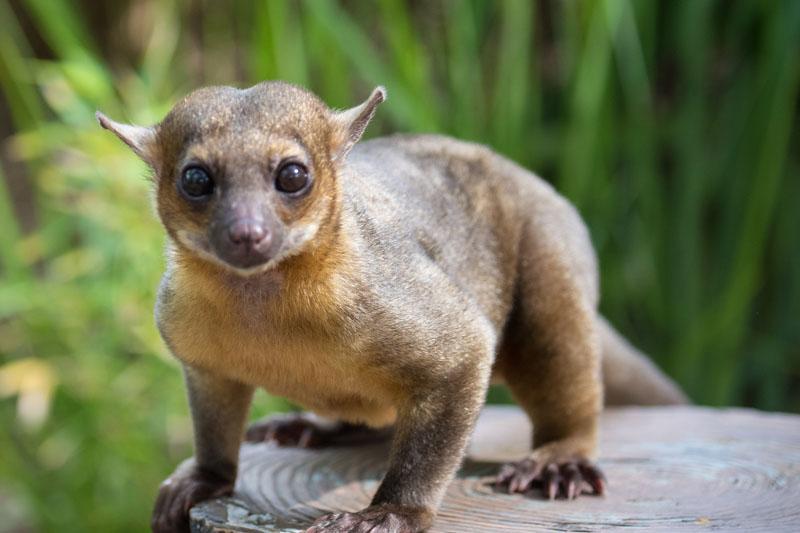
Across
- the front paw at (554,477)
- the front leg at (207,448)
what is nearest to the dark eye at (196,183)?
the front leg at (207,448)

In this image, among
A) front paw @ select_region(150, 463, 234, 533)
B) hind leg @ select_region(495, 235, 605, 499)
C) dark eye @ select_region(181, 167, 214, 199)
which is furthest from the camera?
hind leg @ select_region(495, 235, 605, 499)

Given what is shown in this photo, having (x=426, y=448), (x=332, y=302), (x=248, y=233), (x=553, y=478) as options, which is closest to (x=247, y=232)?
(x=248, y=233)

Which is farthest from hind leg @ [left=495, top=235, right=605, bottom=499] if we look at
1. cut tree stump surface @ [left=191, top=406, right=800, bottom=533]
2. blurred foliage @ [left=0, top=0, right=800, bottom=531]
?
blurred foliage @ [left=0, top=0, right=800, bottom=531]

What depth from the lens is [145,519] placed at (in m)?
5.09

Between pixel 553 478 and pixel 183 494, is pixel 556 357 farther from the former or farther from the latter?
pixel 183 494

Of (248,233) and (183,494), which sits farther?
(183,494)

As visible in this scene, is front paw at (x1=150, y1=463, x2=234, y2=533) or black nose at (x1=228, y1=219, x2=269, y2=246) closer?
black nose at (x1=228, y1=219, x2=269, y2=246)

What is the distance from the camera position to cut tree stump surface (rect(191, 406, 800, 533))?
2.62 meters

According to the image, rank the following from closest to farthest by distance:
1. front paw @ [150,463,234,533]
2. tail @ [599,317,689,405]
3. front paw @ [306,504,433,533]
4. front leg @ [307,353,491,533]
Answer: front paw @ [306,504,433,533] → front leg @ [307,353,491,533] → front paw @ [150,463,234,533] → tail @ [599,317,689,405]

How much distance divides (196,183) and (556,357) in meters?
1.28

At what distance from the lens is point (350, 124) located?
2.58 metres

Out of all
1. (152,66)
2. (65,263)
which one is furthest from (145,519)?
(152,66)

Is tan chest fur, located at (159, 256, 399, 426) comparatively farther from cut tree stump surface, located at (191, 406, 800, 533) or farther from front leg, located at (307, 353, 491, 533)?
cut tree stump surface, located at (191, 406, 800, 533)

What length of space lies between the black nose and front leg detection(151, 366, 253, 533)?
26.5 inches
